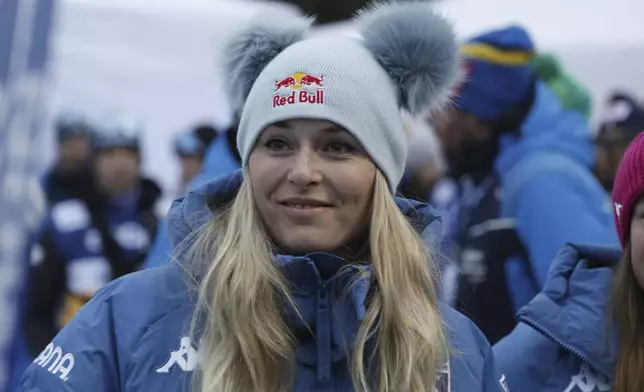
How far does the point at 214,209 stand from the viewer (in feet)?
8.02

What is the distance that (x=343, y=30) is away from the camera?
8.35 metres

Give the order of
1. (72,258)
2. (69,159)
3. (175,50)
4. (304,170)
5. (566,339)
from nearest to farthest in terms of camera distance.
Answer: (304,170) → (566,339) → (72,258) → (69,159) → (175,50)

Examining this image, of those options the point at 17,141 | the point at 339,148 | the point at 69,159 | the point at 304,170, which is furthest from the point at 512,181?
the point at 17,141

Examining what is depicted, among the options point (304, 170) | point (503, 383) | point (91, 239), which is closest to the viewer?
point (304, 170)

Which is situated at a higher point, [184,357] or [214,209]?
[214,209]

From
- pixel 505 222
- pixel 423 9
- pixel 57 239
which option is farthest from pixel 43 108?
pixel 423 9

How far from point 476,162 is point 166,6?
14.8 feet

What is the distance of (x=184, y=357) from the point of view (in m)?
2.21

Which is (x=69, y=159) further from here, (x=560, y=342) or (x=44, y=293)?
(x=560, y=342)

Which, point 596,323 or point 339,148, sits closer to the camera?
point 339,148

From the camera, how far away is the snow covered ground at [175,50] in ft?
26.9

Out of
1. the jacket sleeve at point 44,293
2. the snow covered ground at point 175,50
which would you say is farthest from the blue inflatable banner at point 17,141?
the snow covered ground at point 175,50

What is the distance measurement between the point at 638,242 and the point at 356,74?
2.48 ft

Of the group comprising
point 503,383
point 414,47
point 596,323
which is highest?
point 414,47
